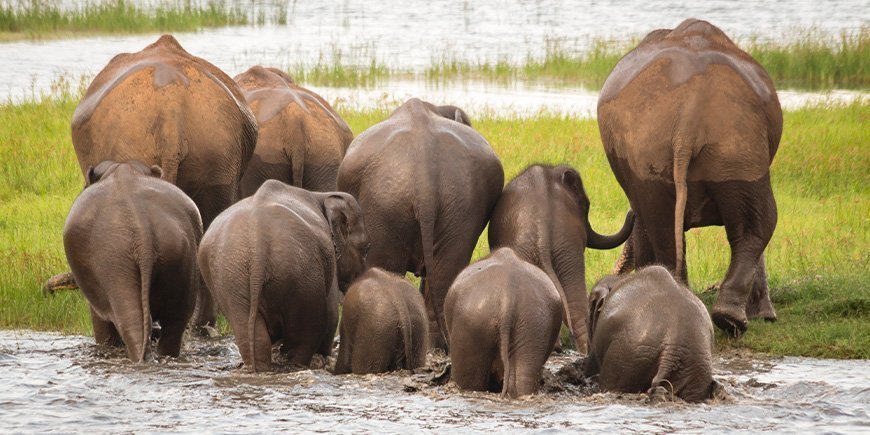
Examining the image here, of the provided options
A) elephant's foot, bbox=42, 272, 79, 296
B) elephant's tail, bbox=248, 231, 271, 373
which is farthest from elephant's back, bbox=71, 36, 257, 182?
elephant's tail, bbox=248, 231, 271, 373

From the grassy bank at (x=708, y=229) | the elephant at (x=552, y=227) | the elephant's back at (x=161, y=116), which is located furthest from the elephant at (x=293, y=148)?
the elephant at (x=552, y=227)

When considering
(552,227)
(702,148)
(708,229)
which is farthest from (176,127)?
(708,229)

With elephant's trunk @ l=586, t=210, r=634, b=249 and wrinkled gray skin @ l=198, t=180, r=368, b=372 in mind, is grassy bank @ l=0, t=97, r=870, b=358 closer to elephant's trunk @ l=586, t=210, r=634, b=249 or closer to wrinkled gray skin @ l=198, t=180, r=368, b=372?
elephant's trunk @ l=586, t=210, r=634, b=249

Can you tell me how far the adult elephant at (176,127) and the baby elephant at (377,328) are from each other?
2.12 meters

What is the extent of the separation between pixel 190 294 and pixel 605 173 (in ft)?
26.7

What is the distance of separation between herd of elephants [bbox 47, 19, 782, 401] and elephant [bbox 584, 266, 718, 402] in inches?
0.5

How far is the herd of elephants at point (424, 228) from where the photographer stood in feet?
27.2

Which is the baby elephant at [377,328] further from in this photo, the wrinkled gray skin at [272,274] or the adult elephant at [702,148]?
the adult elephant at [702,148]

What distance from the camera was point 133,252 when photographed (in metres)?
9.00

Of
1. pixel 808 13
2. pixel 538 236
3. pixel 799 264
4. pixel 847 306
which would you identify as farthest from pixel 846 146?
pixel 808 13

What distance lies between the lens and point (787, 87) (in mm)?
A: 25906

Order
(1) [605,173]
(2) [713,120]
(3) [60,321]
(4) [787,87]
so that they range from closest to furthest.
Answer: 1. (2) [713,120]
2. (3) [60,321]
3. (1) [605,173]
4. (4) [787,87]

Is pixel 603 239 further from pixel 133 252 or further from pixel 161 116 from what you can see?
pixel 133 252

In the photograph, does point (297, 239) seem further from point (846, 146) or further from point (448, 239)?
point (846, 146)
